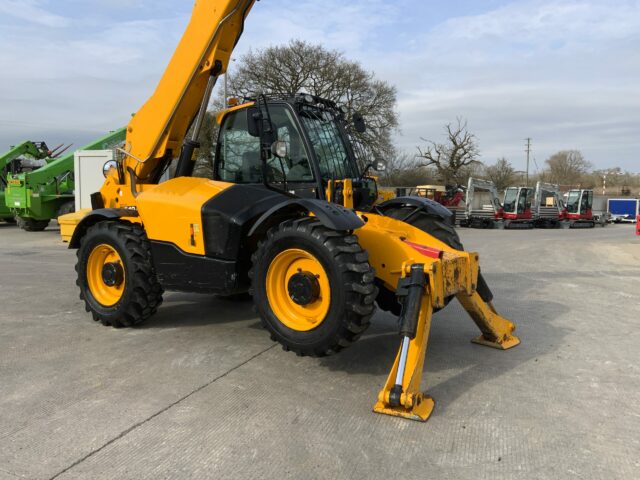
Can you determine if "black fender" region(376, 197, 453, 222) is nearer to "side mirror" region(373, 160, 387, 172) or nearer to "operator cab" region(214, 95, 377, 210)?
"operator cab" region(214, 95, 377, 210)

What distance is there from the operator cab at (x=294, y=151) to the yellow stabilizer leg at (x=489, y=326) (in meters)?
1.59

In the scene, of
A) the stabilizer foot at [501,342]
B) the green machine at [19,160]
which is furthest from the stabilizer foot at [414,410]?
the green machine at [19,160]

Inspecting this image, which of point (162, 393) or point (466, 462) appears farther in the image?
point (162, 393)

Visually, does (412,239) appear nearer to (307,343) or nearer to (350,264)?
(350,264)

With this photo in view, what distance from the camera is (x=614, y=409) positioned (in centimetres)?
374

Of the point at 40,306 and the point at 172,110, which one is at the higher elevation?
the point at 172,110

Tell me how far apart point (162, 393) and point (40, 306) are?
3.79 meters

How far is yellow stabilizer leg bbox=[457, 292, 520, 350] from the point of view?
15.6 ft

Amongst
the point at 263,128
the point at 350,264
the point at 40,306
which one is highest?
the point at 263,128

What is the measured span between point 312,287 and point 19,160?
816 inches

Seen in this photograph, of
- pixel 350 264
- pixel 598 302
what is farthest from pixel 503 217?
pixel 350 264

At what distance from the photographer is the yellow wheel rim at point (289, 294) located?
4.19 m

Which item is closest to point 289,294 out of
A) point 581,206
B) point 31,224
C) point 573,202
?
point 31,224

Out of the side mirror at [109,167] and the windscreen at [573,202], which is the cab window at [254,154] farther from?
the windscreen at [573,202]
